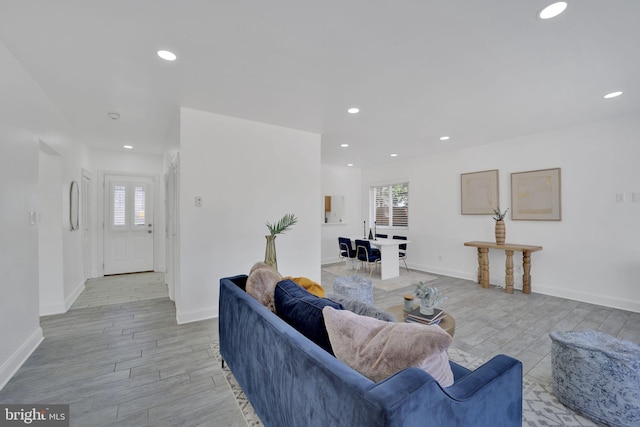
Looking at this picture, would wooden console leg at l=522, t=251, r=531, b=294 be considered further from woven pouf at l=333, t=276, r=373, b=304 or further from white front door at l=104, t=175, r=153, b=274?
white front door at l=104, t=175, r=153, b=274

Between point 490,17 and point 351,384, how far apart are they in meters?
2.29

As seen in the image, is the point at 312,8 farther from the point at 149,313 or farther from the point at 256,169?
the point at 149,313

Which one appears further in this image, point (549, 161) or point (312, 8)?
point (549, 161)

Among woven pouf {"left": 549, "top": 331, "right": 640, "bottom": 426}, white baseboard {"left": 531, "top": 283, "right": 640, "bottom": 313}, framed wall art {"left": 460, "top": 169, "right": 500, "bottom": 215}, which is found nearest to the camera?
woven pouf {"left": 549, "top": 331, "right": 640, "bottom": 426}

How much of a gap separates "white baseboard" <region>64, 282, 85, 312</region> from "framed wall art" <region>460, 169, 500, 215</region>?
21.3ft

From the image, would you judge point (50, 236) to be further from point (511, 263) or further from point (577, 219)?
point (577, 219)

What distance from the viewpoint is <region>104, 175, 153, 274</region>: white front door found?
5.69 meters

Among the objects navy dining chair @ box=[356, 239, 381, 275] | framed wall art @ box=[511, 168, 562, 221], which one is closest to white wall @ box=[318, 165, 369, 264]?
navy dining chair @ box=[356, 239, 381, 275]

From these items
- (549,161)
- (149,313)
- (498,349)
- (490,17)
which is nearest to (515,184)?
(549,161)

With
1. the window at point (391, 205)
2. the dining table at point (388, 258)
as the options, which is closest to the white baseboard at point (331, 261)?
the window at point (391, 205)

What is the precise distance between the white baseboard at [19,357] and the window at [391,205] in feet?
20.5

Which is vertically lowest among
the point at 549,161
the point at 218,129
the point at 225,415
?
the point at 225,415

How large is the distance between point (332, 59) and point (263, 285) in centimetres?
188

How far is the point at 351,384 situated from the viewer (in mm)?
875
